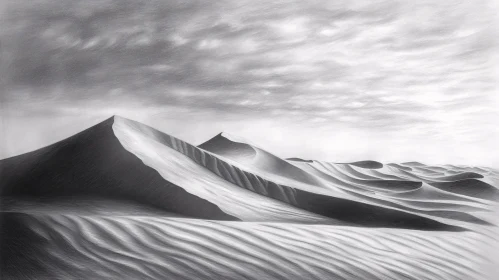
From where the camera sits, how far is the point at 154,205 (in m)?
1.61

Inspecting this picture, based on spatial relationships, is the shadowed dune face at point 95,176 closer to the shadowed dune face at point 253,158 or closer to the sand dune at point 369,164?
the shadowed dune face at point 253,158

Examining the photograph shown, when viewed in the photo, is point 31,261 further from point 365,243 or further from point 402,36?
point 402,36

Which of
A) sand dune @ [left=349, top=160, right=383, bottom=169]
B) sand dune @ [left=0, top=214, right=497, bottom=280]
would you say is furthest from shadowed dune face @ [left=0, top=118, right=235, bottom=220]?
sand dune @ [left=349, top=160, right=383, bottom=169]

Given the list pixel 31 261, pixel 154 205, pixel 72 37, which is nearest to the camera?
pixel 31 261

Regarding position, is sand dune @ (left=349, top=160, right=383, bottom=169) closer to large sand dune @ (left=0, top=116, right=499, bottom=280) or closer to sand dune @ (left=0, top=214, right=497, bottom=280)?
large sand dune @ (left=0, top=116, right=499, bottom=280)

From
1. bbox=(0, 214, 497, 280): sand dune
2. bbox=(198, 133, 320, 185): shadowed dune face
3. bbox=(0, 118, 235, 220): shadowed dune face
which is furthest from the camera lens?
bbox=(198, 133, 320, 185): shadowed dune face

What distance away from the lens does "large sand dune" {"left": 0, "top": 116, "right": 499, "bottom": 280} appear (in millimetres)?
1355

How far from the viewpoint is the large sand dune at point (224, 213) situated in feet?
4.45

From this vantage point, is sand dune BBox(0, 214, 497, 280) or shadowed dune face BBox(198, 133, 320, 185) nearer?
sand dune BBox(0, 214, 497, 280)

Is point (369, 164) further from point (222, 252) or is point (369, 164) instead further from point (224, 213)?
point (222, 252)

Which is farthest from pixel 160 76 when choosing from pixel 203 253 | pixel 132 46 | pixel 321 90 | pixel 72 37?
pixel 203 253

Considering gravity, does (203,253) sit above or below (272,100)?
below

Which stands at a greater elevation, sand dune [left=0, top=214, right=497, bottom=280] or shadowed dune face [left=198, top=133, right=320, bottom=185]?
shadowed dune face [left=198, top=133, right=320, bottom=185]

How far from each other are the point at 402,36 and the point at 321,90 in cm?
37
